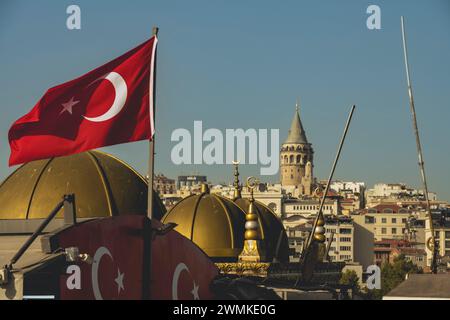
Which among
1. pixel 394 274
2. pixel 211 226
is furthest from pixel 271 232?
pixel 394 274

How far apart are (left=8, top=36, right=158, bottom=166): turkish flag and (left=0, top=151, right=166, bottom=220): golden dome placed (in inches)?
455

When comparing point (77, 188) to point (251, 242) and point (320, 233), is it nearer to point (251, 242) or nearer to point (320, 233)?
point (251, 242)

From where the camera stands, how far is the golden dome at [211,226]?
48.1 m

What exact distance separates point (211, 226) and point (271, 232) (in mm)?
4577

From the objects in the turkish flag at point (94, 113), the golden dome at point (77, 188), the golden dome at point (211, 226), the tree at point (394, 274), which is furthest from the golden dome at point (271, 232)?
the tree at point (394, 274)

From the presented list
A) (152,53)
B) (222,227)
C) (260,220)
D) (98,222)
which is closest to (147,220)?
(98,222)

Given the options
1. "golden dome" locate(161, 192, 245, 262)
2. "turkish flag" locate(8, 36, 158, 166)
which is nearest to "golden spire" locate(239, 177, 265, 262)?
"golden dome" locate(161, 192, 245, 262)

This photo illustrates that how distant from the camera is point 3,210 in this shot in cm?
4028

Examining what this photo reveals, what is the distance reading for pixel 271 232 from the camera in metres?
52.6

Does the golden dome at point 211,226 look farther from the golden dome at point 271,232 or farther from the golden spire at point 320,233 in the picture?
the golden spire at point 320,233
